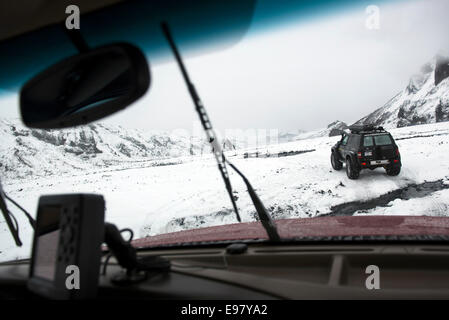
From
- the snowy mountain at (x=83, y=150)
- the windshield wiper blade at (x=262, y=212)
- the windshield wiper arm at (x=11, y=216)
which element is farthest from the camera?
the snowy mountain at (x=83, y=150)

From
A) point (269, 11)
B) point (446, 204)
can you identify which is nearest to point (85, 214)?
point (269, 11)

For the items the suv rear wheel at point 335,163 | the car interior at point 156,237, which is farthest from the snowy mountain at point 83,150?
the suv rear wheel at point 335,163

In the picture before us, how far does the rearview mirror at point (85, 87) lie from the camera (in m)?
1.22

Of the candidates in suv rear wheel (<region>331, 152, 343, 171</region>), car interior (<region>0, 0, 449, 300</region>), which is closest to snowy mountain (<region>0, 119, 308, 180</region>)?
car interior (<region>0, 0, 449, 300</region>)

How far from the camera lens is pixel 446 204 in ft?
14.5

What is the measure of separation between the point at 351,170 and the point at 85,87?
4.00 meters

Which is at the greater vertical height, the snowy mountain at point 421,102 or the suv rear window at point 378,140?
the snowy mountain at point 421,102

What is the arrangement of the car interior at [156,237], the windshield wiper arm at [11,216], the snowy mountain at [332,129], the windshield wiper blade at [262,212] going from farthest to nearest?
the snowy mountain at [332,129], the windshield wiper arm at [11,216], the windshield wiper blade at [262,212], the car interior at [156,237]

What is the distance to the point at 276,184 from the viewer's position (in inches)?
197

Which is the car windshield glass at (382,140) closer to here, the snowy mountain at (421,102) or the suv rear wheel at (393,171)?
the snowy mountain at (421,102)

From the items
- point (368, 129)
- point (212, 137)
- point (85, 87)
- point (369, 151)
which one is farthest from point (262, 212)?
point (368, 129)

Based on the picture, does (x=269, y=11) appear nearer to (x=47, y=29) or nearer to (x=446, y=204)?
(x=47, y=29)

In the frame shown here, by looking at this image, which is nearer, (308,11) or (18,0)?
(18,0)
